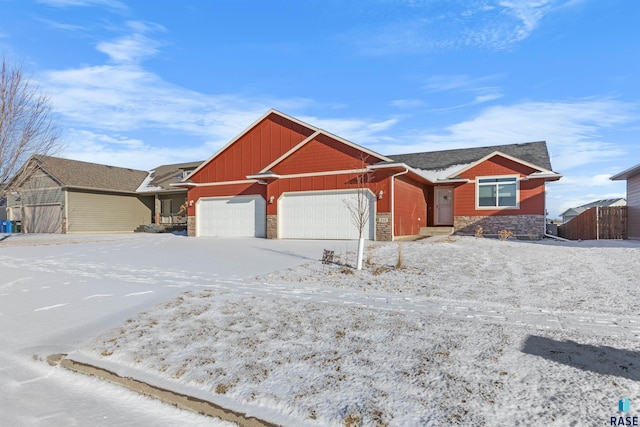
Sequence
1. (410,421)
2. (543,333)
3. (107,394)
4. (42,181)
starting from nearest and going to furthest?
(410,421), (107,394), (543,333), (42,181)

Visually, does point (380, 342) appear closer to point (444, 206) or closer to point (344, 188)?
point (344, 188)

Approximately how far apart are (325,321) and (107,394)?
2.72 m

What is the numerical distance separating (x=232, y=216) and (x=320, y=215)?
20.1ft

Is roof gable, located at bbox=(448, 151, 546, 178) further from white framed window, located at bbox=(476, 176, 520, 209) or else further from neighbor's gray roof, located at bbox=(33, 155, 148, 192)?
neighbor's gray roof, located at bbox=(33, 155, 148, 192)

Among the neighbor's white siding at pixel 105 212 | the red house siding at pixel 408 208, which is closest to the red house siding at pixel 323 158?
the red house siding at pixel 408 208

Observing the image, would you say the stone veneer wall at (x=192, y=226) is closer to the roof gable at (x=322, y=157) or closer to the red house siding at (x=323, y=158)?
the roof gable at (x=322, y=157)

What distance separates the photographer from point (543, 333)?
454cm

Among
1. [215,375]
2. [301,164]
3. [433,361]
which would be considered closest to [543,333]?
[433,361]

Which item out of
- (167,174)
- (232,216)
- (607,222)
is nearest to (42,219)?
(167,174)

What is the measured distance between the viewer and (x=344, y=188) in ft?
56.3

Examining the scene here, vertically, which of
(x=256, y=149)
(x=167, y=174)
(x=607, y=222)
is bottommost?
(x=607, y=222)

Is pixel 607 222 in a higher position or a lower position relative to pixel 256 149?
lower

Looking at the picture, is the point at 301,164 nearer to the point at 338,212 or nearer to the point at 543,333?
the point at 338,212

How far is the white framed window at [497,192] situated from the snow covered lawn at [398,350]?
1219 cm
